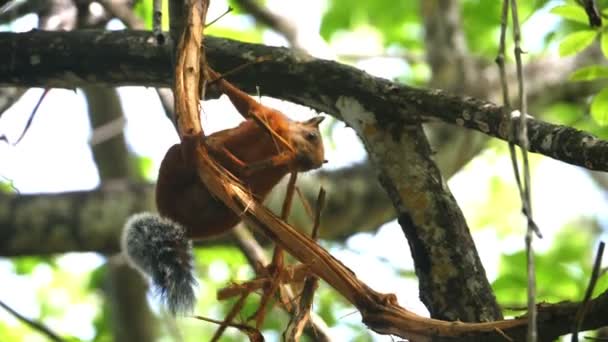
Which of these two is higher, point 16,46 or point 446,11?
point 446,11

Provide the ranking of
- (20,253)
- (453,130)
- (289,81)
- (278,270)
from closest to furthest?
(278,270), (289,81), (20,253), (453,130)

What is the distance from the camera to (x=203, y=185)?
1670 millimetres

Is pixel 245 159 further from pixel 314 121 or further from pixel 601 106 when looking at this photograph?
pixel 601 106

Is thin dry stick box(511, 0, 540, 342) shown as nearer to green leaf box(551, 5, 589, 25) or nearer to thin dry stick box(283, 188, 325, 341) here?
thin dry stick box(283, 188, 325, 341)

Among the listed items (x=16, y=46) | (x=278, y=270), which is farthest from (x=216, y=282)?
(x=278, y=270)

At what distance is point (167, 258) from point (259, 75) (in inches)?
16.3

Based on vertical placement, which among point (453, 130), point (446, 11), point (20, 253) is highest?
point (446, 11)

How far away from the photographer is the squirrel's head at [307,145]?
5.57 ft

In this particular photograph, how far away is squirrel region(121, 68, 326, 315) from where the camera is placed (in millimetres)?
1667

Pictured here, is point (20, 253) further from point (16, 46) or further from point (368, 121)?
point (368, 121)

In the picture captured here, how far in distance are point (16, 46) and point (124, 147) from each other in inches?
89.3

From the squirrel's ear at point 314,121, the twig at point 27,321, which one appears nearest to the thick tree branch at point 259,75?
the squirrel's ear at point 314,121

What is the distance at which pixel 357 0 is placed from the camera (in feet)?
14.8

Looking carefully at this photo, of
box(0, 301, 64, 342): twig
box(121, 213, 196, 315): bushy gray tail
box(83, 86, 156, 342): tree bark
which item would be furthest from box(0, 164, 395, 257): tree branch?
box(121, 213, 196, 315): bushy gray tail
